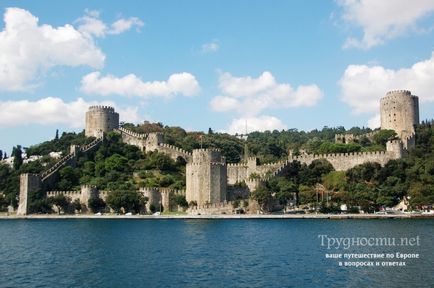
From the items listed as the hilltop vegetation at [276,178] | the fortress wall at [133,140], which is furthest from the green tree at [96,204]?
the fortress wall at [133,140]

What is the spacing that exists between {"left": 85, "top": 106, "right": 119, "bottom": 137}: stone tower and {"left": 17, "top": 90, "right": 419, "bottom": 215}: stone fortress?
0.37m

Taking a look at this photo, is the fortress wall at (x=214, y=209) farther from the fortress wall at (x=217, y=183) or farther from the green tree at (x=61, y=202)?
the green tree at (x=61, y=202)

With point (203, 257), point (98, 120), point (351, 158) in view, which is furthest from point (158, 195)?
point (203, 257)

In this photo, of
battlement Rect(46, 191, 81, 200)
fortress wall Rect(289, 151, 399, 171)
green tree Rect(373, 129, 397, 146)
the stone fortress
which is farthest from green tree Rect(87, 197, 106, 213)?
green tree Rect(373, 129, 397, 146)

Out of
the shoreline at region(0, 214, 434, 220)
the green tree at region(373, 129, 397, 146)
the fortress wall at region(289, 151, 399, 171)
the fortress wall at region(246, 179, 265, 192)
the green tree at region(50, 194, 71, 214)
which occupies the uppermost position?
the green tree at region(373, 129, 397, 146)

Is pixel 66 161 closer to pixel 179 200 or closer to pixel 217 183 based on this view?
pixel 179 200

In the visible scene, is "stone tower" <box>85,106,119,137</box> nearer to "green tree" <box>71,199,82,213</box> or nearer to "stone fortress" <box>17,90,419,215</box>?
"stone fortress" <box>17,90,419,215</box>

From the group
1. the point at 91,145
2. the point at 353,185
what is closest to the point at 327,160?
the point at 353,185

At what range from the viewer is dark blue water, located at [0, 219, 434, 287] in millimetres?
18469

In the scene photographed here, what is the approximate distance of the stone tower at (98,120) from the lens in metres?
68.1

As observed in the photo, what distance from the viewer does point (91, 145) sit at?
204 ft

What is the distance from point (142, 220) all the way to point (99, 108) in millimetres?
25776

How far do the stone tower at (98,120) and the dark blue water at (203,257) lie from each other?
1225 inches

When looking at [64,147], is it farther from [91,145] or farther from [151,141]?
[151,141]
